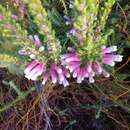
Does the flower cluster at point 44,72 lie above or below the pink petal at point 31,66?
below

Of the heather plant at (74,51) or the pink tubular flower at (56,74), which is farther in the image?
the pink tubular flower at (56,74)

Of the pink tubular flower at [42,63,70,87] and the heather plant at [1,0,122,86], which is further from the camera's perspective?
the pink tubular flower at [42,63,70,87]

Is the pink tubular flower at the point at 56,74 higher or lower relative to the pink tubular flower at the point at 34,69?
lower

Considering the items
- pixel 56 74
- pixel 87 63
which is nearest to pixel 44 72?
pixel 56 74

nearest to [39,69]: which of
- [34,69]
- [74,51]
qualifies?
[34,69]

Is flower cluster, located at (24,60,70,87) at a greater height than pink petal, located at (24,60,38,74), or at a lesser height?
lesser

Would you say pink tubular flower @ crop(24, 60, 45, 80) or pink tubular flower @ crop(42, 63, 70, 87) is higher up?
pink tubular flower @ crop(24, 60, 45, 80)

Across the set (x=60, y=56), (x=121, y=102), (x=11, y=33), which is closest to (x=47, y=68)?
(x=60, y=56)

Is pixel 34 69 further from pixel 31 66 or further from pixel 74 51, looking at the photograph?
pixel 74 51

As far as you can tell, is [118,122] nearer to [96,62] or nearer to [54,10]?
[96,62]

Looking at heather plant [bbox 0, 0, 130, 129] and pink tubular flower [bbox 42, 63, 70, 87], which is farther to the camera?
pink tubular flower [bbox 42, 63, 70, 87]

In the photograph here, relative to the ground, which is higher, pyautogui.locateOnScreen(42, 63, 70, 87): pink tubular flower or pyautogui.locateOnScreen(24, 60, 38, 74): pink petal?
pyautogui.locateOnScreen(24, 60, 38, 74): pink petal
